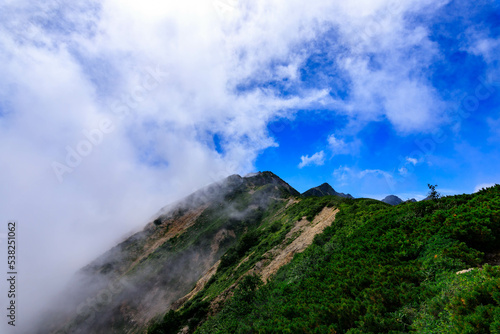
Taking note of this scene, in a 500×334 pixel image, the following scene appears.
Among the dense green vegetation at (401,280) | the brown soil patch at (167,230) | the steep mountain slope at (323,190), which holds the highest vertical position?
the steep mountain slope at (323,190)

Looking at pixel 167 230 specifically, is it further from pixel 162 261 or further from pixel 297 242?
pixel 297 242

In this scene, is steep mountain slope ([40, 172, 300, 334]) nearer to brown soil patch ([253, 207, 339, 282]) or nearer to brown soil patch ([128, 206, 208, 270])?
brown soil patch ([128, 206, 208, 270])

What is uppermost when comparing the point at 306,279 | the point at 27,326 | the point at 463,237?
the point at 463,237

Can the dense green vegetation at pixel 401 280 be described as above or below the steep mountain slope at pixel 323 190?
below

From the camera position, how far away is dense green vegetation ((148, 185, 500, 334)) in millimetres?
9070

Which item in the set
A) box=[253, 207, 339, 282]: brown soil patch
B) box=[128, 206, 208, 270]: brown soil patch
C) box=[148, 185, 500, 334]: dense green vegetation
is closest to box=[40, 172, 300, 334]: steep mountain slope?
box=[128, 206, 208, 270]: brown soil patch

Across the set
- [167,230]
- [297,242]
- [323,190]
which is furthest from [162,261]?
[323,190]

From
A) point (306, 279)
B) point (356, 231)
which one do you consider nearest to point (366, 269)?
point (306, 279)

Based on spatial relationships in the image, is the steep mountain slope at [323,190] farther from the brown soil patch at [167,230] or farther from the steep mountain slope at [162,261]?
the brown soil patch at [167,230]

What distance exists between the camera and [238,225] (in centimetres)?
8681

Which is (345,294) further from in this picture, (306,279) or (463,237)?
(463,237)

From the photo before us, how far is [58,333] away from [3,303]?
3895 inches

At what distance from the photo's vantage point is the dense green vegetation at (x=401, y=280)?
9.07 metres

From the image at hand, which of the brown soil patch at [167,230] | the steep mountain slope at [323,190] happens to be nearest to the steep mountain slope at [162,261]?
the brown soil patch at [167,230]
